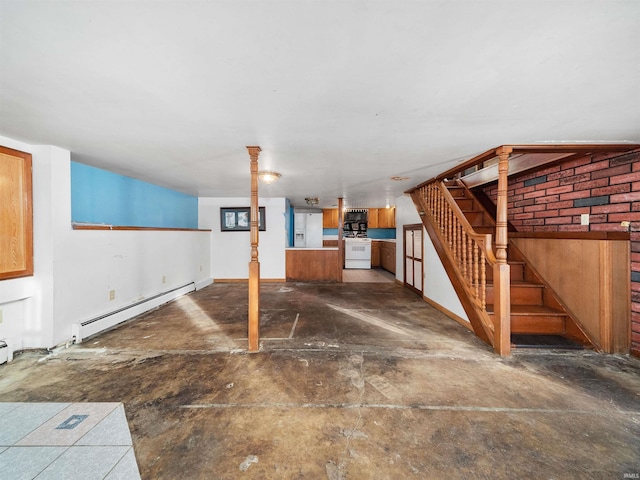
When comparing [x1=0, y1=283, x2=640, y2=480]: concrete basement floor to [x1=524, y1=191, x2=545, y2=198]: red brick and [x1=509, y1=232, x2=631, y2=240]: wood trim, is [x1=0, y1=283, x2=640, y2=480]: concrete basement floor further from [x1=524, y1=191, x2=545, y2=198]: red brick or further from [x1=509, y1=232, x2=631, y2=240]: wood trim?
[x1=524, y1=191, x2=545, y2=198]: red brick

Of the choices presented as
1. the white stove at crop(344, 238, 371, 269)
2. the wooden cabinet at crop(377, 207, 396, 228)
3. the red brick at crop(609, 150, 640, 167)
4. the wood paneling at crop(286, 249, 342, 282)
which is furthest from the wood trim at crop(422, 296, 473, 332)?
the wooden cabinet at crop(377, 207, 396, 228)

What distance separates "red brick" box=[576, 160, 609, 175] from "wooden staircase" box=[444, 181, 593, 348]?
3.43 feet

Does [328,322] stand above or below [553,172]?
below

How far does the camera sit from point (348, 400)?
1664 mm

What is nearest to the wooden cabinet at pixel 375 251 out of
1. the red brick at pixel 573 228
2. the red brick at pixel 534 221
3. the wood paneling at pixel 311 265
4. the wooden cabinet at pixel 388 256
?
the wooden cabinet at pixel 388 256

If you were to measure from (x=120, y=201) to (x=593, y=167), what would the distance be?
231 inches

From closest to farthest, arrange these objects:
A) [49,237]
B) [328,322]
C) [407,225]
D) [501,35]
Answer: [501,35], [49,237], [328,322], [407,225]

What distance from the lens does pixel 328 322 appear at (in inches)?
123

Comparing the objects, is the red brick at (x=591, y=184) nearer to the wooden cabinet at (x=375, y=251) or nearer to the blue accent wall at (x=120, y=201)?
the wooden cabinet at (x=375, y=251)

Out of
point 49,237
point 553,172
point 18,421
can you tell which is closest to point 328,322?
point 18,421

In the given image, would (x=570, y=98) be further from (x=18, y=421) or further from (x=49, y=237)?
(x=49, y=237)

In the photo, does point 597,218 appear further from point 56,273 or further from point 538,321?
point 56,273

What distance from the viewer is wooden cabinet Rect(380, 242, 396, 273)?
22.7 feet

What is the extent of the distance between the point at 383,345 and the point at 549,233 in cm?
235
